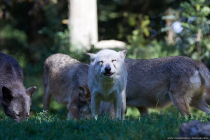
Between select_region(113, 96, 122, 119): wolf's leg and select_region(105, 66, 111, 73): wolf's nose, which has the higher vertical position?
select_region(105, 66, 111, 73): wolf's nose

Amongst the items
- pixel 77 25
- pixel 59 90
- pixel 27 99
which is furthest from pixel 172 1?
pixel 27 99

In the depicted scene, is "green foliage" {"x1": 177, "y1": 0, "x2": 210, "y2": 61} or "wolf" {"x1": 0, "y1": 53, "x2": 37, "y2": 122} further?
"green foliage" {"x1": 177, "y1": 0, "x2": 210, "y2": 61}

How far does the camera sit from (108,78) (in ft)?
21.9

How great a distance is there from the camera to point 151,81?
909 centimetres

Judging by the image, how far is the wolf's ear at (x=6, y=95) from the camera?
843 cm

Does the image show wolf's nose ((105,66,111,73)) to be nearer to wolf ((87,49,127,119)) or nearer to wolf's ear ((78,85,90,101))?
wolf ((87,49,127,119))

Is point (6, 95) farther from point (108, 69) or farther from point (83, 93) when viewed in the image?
point (108, 69)

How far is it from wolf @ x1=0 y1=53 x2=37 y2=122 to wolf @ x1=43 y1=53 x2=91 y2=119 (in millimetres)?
1099

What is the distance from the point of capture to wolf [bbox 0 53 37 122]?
27.0 ft

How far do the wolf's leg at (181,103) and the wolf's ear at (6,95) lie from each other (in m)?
3.67

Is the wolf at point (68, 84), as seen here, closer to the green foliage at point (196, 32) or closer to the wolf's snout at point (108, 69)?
the wolf's snout at point (108, 69)

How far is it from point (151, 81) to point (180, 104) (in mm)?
1104

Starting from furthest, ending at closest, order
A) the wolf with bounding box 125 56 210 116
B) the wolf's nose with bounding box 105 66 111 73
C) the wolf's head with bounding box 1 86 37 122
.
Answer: the wolf with bounding box 125 56 210 116 < the wolf's head with bounding box 1 86 37 122 < the wolf's nose with bounding box 105 66 111 73

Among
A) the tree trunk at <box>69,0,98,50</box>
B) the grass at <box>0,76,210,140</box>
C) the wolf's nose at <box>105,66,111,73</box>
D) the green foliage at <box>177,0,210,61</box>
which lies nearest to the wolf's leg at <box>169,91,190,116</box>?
the grass at <box>0,76,210,140</box>
